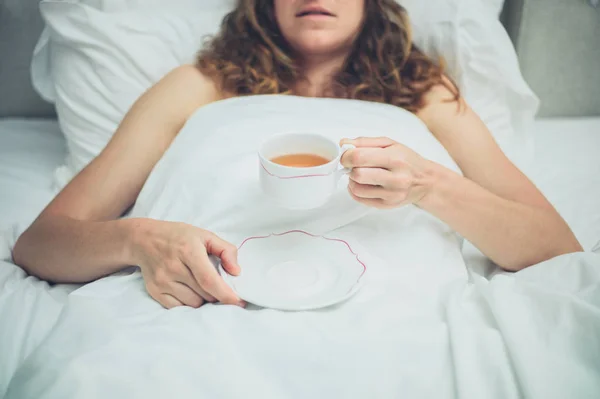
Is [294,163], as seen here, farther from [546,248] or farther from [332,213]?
[546,248]

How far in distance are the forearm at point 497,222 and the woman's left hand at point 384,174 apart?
0.14 ft

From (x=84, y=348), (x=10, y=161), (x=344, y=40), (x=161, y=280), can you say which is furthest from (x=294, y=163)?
(x=10, y=161)

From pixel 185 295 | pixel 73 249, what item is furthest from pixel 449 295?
pixel 73 249

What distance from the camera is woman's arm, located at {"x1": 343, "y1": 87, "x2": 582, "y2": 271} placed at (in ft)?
2.51

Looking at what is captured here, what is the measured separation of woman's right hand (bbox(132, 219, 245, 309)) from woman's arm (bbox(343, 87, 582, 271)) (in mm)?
222

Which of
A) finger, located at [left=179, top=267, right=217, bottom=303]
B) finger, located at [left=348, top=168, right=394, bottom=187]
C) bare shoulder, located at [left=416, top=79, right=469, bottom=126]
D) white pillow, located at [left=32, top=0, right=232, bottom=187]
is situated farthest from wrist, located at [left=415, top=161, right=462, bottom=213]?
white pillow, located at [left=32, top=0, right=232, bottom=187]

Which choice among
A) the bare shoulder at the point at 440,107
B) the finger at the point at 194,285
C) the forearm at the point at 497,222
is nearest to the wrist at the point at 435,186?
the forearm at the point at 497,222

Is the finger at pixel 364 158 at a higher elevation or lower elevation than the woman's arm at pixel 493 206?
higher

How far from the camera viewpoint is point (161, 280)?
76 centimetres

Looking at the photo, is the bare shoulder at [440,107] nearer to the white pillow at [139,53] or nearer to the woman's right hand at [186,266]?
the white pillow at [139,53]

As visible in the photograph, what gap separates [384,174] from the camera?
29.5 inches

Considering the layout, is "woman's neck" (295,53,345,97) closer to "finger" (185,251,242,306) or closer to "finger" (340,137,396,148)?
"finger" (340,137,396,148)

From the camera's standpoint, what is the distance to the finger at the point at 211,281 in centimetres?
72

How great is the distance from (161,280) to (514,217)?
605mm
